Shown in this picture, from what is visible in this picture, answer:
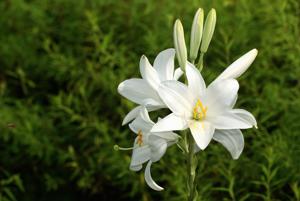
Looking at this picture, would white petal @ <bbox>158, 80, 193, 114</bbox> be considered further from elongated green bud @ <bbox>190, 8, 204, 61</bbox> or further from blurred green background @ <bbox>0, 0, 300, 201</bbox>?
blurred green background @ <bbox>0, 0, 300, 201</bbox>

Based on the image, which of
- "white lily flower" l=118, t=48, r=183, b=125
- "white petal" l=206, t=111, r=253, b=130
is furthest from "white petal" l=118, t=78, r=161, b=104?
"white petal" l=206, t=111, r=253, b=130

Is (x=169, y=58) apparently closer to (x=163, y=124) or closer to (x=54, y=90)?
(x=163, y=124)

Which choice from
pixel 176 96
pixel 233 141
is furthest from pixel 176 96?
pixel 233 141

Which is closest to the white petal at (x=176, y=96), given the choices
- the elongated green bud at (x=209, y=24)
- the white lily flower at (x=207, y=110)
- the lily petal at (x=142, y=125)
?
the white lily flower at (x=207, y=110)

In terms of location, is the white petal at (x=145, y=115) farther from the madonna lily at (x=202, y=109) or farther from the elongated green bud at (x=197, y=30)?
the elongated green bud at (x=197, y=30)

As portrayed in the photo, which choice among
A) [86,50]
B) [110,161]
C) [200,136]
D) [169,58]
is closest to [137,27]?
[86,50]

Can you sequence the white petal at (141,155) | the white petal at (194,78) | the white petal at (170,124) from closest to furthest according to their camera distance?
the white petal at (170,124) → the white petal at (194,78) → the white petal at (141,155)
